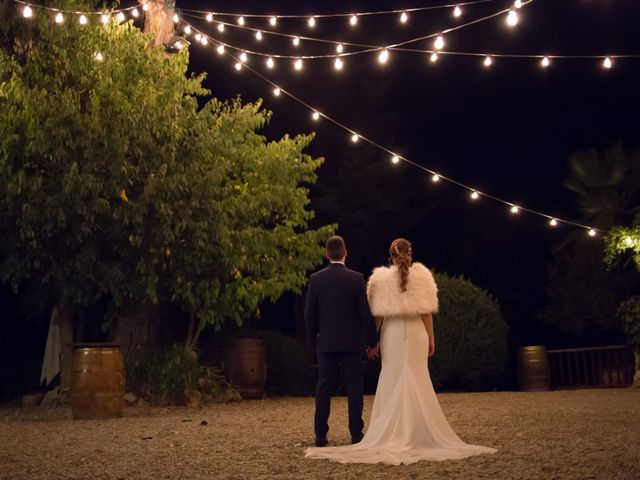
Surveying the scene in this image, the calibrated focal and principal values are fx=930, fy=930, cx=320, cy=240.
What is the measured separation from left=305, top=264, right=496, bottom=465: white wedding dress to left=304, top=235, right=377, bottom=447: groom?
6.4 inches

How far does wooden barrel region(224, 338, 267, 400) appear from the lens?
13.6 meters

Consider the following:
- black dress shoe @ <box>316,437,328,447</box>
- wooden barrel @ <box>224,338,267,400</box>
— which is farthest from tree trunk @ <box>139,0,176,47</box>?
black dress shoe @ <box>316,437,328,447</box>

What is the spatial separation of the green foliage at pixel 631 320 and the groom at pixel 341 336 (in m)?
9.46

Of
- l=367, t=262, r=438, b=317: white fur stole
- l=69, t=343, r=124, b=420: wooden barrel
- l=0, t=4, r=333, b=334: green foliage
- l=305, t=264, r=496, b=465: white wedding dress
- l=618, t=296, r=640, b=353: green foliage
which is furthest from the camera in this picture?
l=618, t=296, r=640, b=353: green foliage

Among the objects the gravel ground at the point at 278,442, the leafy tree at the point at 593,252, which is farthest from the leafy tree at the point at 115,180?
the leafy tree at the point at 593,252

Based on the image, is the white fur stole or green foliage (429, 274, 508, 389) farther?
green foliage (429, 274, 508, 389)

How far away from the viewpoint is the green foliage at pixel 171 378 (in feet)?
39.2

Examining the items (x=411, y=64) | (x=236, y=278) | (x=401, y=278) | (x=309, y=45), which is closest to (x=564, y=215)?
(x=411, y=64)

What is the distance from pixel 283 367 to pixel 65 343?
4.09m

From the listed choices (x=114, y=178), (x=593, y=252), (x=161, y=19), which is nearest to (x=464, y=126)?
(x=593, y=252)

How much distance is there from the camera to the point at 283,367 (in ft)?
50.4

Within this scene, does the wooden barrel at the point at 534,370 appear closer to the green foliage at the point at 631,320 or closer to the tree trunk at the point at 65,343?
the green foliage at the point at 631,320

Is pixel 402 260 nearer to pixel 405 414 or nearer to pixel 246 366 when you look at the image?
pixel 405 414

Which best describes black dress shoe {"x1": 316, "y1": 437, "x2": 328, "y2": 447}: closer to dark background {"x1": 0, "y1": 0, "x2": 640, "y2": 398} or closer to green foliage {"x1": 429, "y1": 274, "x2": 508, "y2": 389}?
green foliage {"x1": 429, "y1": 274, "x2": 508, "y2": 389}
